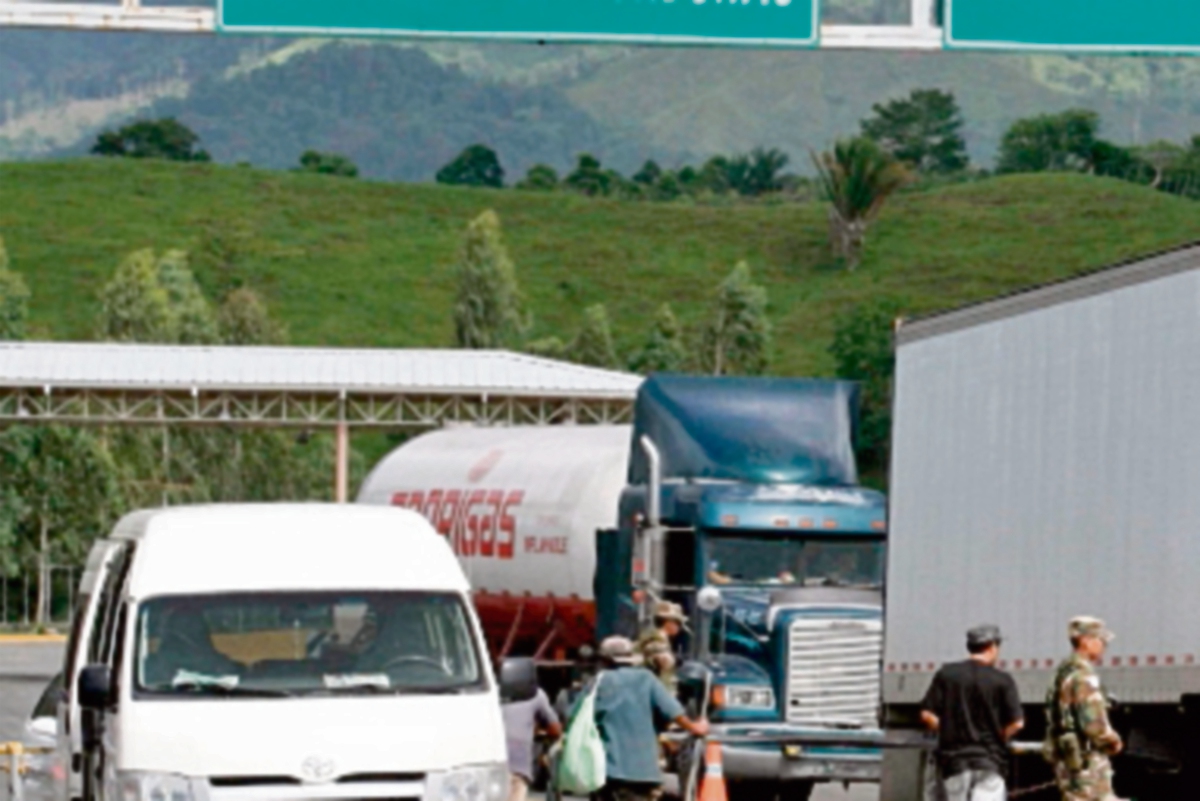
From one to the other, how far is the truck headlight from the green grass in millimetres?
132675

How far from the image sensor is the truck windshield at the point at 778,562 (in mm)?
25281

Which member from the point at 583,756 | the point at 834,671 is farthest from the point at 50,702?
the point at 834,671

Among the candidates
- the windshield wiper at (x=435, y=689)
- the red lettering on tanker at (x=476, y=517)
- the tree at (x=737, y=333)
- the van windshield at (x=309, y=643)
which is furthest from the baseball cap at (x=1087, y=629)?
the tree at (x=737, y=333)

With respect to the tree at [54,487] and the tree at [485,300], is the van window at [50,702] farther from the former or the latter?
the tree at [485,300]

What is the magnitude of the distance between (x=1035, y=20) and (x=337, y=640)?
10360 mm

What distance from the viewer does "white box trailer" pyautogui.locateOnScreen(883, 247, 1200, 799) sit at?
1775 cm

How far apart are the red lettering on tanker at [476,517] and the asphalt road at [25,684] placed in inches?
182

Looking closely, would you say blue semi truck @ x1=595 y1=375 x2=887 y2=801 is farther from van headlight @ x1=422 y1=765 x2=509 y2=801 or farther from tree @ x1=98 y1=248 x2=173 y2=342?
tree @ x1=98 y1=248 x2=173 y2=342

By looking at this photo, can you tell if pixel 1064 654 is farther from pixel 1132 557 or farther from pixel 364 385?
pixel 364 385

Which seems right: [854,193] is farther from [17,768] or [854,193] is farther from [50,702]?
[17,768]

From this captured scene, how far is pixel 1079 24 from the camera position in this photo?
22.3 m

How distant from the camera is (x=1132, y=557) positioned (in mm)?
18250

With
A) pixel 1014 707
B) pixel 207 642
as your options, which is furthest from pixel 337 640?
pixel 1014 707

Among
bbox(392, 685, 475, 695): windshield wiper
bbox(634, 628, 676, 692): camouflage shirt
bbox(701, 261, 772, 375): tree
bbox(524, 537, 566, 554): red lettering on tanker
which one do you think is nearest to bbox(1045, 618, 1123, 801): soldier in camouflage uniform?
bbox(634, 628, 676, 692): camouflage shirt
